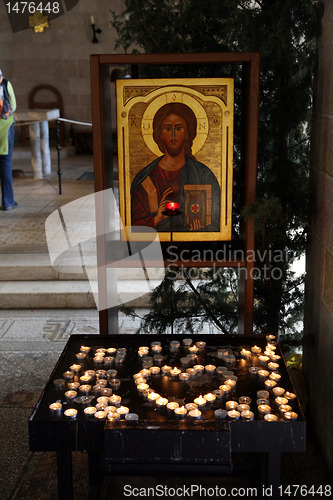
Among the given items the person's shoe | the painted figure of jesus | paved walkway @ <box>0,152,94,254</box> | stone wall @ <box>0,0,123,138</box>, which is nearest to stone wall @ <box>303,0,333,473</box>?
the painted figure of jesus

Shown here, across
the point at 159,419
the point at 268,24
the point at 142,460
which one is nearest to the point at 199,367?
the point at 159,419

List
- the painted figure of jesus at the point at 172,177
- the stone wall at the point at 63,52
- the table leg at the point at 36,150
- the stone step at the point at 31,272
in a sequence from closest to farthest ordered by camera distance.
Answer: the painted figure of jesus at the point at 172,177 → the stone step at the point at 31,272 → the table leg at the point at 36,150 → the stone wall at the point at 63,52

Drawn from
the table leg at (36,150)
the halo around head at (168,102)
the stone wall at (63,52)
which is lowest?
the table leg at (36,150)

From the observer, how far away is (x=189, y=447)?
4.81 ft

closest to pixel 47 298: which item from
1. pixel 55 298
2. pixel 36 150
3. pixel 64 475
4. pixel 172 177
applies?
pixel 55 298

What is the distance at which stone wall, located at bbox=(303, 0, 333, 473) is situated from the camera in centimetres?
222

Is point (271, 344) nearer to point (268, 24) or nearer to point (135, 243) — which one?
point (135, 243)

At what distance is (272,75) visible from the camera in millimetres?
2604

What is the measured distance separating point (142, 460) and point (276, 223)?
4.04 feet

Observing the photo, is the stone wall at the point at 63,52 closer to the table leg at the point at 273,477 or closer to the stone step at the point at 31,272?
the stone step at the point at 31,272

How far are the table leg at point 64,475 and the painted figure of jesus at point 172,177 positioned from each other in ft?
3.69

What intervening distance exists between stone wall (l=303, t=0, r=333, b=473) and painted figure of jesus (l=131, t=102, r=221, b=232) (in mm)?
465

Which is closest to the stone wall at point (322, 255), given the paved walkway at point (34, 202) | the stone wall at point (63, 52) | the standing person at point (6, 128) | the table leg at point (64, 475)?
the table leg at point (64, 475)

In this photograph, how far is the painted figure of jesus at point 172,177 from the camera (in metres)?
2.33
